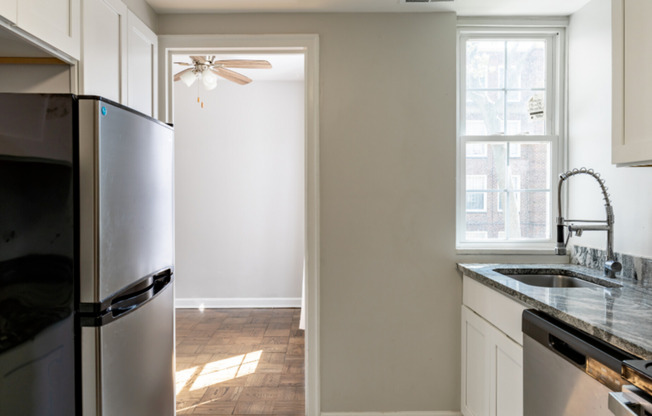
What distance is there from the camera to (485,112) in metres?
2.46

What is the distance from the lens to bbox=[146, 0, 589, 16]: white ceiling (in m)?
2.18

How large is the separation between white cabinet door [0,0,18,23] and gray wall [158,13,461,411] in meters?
1.46

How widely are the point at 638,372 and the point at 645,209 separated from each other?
121 centimetres

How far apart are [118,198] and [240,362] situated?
7.26ft

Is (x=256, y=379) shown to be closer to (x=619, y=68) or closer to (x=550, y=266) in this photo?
(x=550, y=266)

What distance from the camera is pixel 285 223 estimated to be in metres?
4.70

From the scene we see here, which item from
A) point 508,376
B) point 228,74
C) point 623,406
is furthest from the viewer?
point 228,74

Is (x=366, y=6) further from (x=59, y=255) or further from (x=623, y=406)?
(x=623, y=406)

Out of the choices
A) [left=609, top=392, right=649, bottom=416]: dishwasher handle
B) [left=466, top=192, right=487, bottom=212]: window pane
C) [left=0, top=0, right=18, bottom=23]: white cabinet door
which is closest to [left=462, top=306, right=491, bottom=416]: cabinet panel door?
[left=466, top=192, right=487, bottom=212]: window pane

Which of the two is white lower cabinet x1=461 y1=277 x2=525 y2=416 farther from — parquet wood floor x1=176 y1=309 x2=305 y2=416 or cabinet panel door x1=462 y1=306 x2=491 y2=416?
parquet wood floor x1=176 y1=309 x2=305 y2=416

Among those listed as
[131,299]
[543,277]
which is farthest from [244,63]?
[543,277]

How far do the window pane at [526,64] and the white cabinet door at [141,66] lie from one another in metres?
2.06

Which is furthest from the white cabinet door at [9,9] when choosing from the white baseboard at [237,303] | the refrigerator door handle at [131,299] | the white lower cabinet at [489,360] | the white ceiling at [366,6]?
the white baseboard at [237,303]

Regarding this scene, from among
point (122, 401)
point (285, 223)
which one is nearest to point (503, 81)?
point (122, 401)
